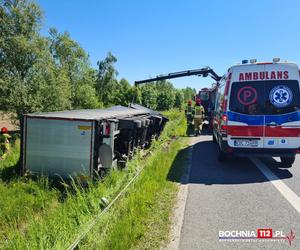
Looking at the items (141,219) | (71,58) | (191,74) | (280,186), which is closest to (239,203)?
(280,186)

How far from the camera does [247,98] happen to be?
772 cm

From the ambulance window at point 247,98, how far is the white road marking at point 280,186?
1565 mm

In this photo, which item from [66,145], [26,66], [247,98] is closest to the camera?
[66,145]

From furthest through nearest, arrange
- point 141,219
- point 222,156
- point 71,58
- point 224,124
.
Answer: point 71,58
point 222,156
point 224,124
point 141,219

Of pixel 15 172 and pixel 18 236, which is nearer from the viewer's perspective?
pixel 18 236

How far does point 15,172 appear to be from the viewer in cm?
687

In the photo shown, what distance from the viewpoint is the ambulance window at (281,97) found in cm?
753

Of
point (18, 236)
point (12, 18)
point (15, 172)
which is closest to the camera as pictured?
point (18, 236)

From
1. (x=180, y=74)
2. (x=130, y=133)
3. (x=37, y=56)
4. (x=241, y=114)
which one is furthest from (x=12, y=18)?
(x=241, y=114)

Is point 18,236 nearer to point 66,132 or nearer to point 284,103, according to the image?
point 66,132

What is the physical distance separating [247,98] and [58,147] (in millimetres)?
4738

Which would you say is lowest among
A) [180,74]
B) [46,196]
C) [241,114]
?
[46,196]

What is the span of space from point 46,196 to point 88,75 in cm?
4214

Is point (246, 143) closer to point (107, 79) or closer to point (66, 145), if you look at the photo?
point (66, 145)
